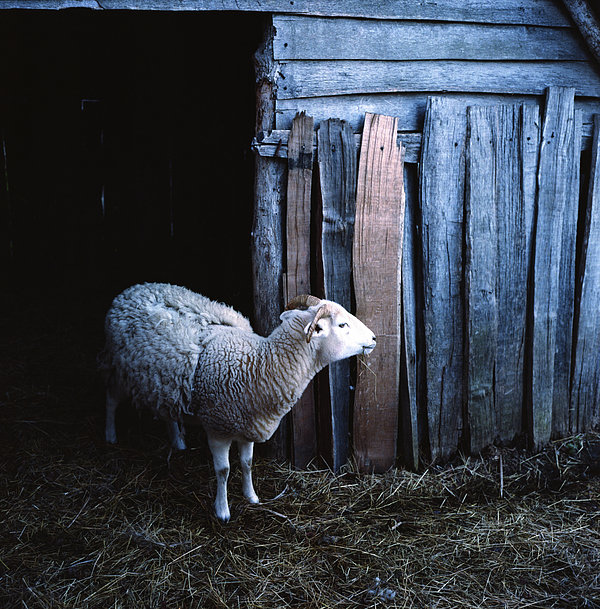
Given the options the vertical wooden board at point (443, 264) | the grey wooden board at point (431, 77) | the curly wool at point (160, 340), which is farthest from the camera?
the vertical wooden board at point (443, 264)

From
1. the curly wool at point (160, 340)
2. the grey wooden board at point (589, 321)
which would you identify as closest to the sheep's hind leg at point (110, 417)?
the curly wool at point (160, 340)

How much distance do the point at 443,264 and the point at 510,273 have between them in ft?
1.60

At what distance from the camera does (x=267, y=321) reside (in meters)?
4.02

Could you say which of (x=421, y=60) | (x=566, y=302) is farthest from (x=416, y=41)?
(x=566, y=302)

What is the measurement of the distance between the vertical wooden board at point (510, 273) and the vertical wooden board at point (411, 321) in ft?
1.78

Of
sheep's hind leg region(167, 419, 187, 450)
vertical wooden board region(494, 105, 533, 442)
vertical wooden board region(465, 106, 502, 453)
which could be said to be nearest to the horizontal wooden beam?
vertical wooden board region(465, 106, 502, 453)

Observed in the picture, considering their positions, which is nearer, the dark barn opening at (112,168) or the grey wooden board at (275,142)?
the grey wooden board at (275,142)

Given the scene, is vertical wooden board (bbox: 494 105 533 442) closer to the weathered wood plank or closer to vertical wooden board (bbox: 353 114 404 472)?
vertical wooden board (bbox: 353 114 404 472)

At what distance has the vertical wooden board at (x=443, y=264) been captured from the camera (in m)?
3.89

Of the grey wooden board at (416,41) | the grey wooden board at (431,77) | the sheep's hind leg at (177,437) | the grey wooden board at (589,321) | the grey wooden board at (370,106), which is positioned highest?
the grey wooden board at (416,41)

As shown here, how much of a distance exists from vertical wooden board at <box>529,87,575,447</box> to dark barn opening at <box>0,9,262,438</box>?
2.96m

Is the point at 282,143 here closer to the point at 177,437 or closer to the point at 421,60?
the point at 421,60

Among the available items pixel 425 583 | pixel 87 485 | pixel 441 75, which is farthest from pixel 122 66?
pixel 425 583

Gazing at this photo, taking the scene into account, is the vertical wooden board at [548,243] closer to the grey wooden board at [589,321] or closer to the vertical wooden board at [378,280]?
the grey wooden board at [589,321]
